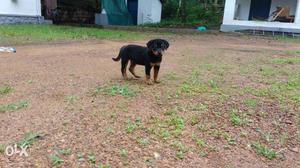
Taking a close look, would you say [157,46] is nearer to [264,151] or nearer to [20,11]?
[264,151]

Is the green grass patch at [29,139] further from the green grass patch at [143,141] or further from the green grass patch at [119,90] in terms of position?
the green grass patch at [119,90]

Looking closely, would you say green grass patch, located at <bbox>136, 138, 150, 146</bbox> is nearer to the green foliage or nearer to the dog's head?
the dog's head

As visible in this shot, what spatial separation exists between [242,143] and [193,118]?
0.61 metres

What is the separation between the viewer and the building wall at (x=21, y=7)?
15.0m

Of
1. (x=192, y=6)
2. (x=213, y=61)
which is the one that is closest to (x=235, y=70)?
(x=213, y=61)

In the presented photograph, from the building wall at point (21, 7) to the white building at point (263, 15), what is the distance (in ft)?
33.3

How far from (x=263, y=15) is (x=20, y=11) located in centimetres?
1349

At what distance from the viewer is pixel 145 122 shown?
3066mm

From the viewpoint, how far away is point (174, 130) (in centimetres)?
292

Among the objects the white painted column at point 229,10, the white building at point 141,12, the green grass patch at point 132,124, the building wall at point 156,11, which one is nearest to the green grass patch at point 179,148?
the green grass patch at point 132,124

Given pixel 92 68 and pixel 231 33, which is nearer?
pixel 92 68

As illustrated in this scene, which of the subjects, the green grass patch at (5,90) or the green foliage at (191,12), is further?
the green foliage at (191,12)

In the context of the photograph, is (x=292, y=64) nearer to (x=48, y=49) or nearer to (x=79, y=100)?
(x=79, y=100)

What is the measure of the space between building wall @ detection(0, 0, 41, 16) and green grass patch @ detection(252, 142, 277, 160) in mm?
15186
